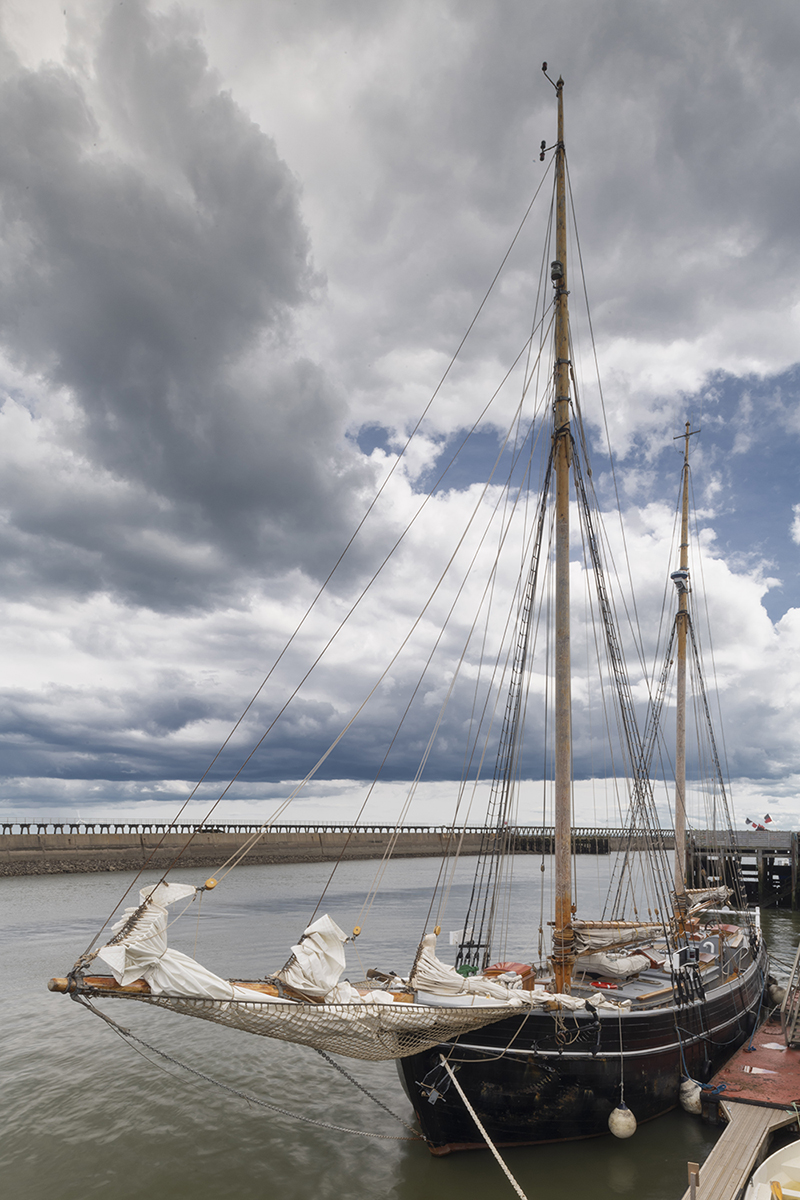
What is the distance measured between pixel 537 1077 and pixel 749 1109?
4.79 metres

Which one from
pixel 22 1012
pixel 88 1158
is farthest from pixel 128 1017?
pixel 88 1158

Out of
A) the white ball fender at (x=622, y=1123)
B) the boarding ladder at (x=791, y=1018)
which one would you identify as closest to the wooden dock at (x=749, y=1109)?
the boarding ladder at (x=791, y=1018)

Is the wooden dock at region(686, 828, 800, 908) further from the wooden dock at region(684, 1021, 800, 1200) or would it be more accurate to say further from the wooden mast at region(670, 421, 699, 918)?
the wooden dock at region(684, 1021, 800, 1200)

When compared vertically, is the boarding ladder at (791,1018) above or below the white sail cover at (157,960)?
below

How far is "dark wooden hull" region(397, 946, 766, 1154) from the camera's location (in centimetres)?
1154

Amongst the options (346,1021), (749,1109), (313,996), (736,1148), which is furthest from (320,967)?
(749,1109)

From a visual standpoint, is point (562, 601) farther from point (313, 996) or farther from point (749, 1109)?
point (749, 1109)

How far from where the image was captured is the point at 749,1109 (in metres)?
13.0

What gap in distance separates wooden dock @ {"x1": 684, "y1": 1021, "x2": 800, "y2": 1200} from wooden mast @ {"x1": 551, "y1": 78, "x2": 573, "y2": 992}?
357 centimetres

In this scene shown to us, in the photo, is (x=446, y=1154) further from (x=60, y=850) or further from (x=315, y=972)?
(x=60, y=850)

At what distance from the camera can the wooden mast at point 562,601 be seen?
14.3m

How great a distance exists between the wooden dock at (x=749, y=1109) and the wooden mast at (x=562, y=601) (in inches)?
140

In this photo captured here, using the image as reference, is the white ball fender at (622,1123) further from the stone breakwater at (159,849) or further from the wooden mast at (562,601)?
the stone breakwater at (159,849)

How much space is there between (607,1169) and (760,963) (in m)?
12.8
